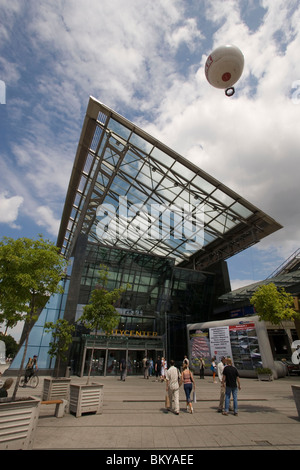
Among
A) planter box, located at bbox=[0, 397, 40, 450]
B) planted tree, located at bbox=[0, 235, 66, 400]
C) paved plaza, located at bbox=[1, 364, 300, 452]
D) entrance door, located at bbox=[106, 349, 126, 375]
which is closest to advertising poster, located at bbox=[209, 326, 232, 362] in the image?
entrance door, located at bbox=[106, 349, 126, 375]

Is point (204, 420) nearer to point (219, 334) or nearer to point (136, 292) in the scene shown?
point (219, 334)

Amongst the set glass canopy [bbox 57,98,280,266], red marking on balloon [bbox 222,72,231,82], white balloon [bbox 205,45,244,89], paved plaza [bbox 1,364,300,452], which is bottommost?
paved plaza [bbox 1,364,300,452]

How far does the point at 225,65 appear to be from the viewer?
823 centimetres

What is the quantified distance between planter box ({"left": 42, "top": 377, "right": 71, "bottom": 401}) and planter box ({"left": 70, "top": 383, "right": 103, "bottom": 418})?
1.69 meters

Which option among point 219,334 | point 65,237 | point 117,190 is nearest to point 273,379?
point 219,334

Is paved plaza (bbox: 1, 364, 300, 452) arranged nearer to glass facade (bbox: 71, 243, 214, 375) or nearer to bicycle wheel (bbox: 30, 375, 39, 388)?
bicycle wheel (bbox: 30, 375, 39, 388)

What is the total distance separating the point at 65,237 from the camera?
3753 cm

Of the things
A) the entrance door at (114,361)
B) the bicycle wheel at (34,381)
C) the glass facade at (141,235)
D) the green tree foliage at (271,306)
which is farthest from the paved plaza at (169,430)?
the glass facade at (141,235)

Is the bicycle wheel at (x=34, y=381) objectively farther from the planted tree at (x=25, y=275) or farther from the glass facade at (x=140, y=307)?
the planted tree at (x=25, y=275)

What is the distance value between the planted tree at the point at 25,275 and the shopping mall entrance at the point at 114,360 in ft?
52.0

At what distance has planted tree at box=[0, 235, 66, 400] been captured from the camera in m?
7.17

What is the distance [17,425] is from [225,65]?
10.8m

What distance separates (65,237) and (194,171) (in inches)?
976

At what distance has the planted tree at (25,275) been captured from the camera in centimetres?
717
